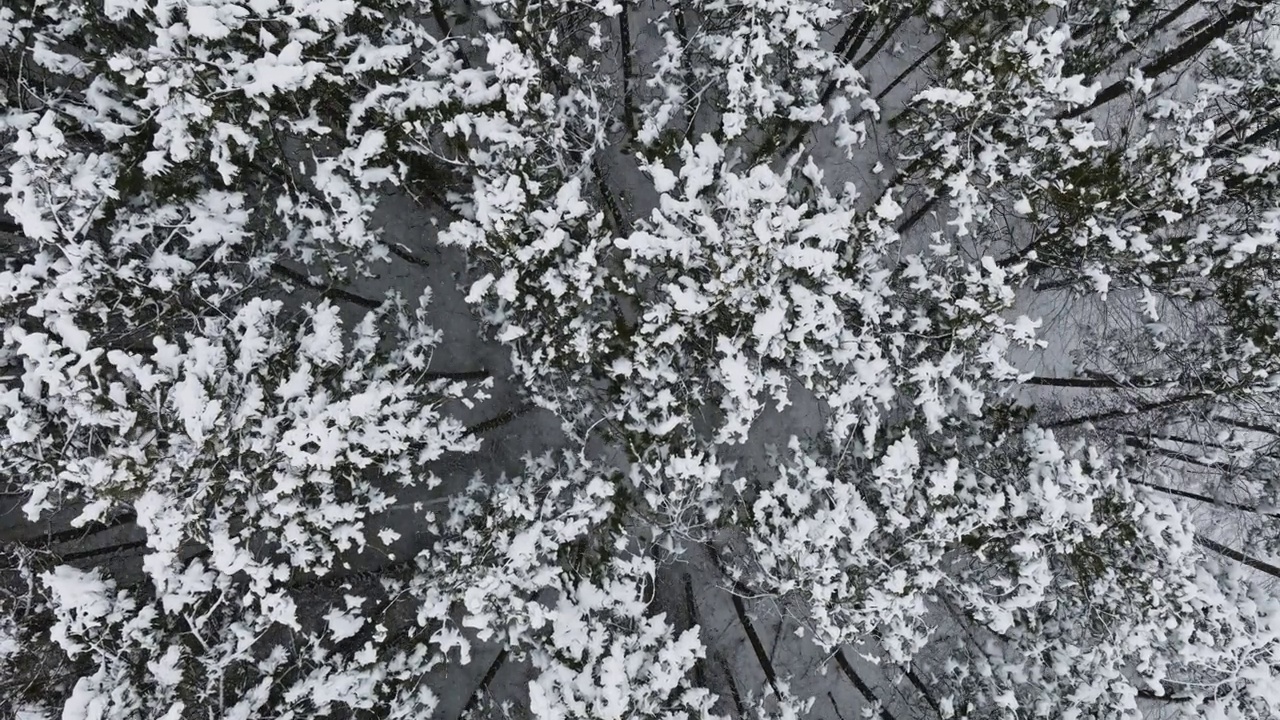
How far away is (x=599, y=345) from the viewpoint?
7.89 m

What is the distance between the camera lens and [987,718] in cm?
927

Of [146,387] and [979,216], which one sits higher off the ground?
[146,387]

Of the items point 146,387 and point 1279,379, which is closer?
point 146,387

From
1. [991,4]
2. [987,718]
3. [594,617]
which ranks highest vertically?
[991,4]

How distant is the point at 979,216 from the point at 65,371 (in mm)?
12258

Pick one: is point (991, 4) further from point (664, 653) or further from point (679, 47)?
point (664, 653)

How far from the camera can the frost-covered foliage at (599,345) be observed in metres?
6.79

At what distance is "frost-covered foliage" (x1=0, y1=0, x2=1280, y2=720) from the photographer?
22.3 feet

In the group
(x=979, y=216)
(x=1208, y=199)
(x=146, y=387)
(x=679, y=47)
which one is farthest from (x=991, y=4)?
(x=146, y=387)

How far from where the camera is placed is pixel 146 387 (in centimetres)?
653

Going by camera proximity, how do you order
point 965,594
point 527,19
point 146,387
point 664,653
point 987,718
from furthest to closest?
point 987,718, point 965,594, point 664,653, point 527,19, point 146,387

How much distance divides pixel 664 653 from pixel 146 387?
7.05 m

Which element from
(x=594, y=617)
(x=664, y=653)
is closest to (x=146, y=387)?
(x=594, y=617)

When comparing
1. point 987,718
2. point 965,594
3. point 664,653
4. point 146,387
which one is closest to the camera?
point 146,387
